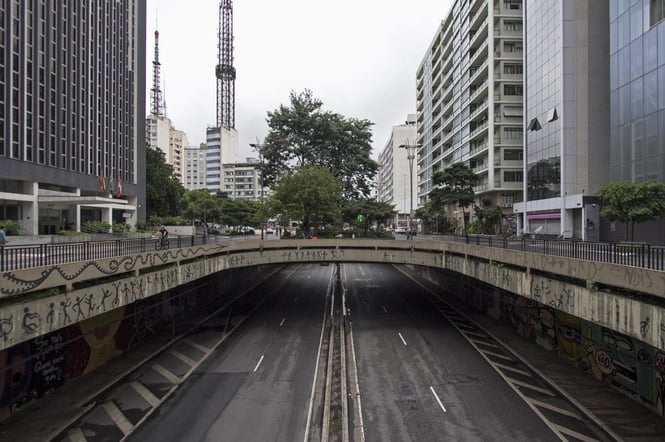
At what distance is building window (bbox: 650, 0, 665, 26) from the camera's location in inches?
1270

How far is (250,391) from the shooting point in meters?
19.5

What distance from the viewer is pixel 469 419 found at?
55.0 ft

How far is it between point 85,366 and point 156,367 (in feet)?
10.7

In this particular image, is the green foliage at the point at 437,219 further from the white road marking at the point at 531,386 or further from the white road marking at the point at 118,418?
the white road marking at the point at 118,418

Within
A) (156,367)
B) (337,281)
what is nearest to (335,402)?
(156,367)

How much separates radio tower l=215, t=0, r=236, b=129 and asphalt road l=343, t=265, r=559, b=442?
521ft

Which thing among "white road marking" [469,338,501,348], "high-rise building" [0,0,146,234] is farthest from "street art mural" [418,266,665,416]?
"high-rise building" [0,0,146,234]

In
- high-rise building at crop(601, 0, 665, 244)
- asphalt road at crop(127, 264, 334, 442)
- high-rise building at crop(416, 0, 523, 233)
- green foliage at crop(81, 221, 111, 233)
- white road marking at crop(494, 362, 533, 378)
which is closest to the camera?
asphalt road at crop(127, 264, 334, 442)

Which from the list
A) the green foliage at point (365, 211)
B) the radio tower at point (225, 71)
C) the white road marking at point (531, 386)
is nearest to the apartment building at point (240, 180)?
the radio tower at point (225, 71)

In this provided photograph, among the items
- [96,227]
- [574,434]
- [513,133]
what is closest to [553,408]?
[574,434]

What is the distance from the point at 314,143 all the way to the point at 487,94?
28195 mm

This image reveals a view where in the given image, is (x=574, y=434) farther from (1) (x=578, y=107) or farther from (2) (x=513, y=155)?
(2) (x=513, y=155)

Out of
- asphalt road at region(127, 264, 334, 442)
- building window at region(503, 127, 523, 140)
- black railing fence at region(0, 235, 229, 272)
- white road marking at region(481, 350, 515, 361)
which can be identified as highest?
building window at region(503, 127, 523, 140)

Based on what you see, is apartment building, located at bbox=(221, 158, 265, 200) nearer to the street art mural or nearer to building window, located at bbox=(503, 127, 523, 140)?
building window, located at bbox=(503, 127, 523, 140)
